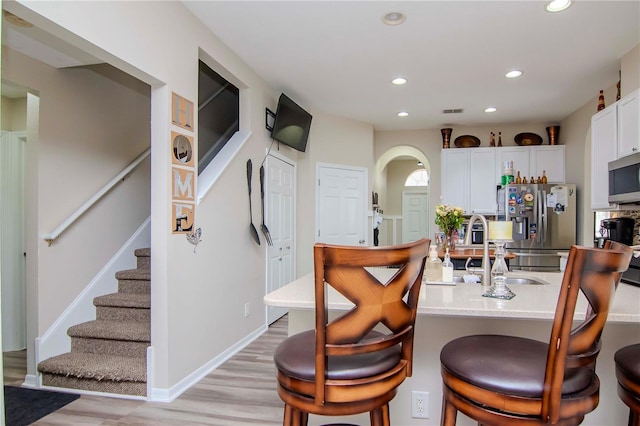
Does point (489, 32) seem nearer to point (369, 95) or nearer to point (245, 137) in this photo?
point (369, 95)

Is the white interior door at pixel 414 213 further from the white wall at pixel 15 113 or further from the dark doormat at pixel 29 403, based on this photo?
the dark doormat at pixel 29 403

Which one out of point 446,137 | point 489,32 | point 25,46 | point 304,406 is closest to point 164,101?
point 25,46

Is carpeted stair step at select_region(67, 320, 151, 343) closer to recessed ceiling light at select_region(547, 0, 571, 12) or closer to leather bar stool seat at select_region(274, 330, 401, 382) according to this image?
leather bar stool seat at select_region(274, 330, 401, 382)

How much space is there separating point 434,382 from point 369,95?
3.55m

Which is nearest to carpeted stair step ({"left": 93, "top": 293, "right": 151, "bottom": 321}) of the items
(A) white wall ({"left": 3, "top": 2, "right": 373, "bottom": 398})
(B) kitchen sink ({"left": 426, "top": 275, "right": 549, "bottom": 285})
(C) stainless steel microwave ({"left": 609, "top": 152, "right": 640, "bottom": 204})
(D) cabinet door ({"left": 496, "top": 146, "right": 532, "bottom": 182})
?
(A) white wall ({"left": 3, "top": 2, "right": 373, "bottom": 398})

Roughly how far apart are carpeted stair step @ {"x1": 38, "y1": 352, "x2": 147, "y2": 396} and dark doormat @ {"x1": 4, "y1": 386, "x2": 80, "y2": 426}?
0.29 ft

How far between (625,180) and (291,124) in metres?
3.28

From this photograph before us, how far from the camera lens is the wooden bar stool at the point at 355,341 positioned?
3.55 ft

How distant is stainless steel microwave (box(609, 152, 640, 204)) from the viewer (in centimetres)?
286

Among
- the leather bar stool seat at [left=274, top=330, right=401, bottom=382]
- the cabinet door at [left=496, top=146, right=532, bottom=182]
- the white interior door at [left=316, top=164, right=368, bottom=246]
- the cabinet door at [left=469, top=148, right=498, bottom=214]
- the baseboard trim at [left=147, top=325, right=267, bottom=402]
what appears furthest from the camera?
the cabinet door at [left=469, top=148, right=498, bottom=214]


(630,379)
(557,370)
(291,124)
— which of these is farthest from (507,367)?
(291,124)

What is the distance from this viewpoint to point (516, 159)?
221 inches

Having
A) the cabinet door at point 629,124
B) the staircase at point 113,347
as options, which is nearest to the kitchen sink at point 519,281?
the cabinet door at point 629,124

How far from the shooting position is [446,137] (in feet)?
19.5
